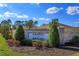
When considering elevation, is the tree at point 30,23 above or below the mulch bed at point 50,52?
above

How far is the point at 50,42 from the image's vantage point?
21.3 feet

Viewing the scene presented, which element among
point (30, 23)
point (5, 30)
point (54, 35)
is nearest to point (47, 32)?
point (54, 35)

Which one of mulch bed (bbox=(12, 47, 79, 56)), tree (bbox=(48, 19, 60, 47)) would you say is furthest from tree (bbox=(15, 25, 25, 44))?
tree (bbox=(48, 19, 60, 47))

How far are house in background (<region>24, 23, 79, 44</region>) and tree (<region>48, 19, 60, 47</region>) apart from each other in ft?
0.17

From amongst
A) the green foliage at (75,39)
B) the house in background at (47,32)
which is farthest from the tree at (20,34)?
the green foliage at (75,39)

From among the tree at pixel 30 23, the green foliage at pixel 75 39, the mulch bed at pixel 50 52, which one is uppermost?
the tree at pixel 30 23

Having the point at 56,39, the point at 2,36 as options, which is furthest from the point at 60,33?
the point at 2,36

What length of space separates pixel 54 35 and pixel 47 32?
0.40 ft

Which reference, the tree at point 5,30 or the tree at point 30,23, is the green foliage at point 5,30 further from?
the tree at point 30,23

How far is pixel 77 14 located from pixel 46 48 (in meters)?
0.73

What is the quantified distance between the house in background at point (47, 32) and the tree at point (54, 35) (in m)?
0.05

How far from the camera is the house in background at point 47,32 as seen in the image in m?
6.46

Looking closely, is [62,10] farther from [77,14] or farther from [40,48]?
[40,48]

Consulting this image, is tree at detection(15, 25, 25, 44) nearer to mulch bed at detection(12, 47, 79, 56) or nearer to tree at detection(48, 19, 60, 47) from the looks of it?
mulch bed at detection(12, 47, 79, 56)
